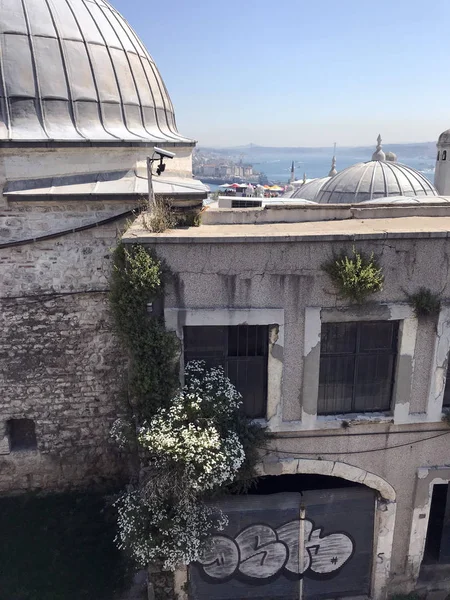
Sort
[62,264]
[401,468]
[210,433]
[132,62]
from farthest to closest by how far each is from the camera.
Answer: [132,62] → [62,264] → [401,468] → [210,433]

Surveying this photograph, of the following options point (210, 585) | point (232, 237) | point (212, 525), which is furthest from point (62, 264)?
point (210, 585)

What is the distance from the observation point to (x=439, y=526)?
35.3ft

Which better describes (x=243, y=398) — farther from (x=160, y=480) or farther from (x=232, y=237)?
(x=232, y=237)

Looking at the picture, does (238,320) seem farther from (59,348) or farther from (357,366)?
(59,348)

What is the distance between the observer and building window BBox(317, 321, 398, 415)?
8898 millimetres

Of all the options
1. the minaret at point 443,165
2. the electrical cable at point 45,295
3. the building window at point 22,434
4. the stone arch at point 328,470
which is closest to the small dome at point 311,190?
the minaret at point 443,165

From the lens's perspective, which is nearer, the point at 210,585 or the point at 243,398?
the point at 243,398

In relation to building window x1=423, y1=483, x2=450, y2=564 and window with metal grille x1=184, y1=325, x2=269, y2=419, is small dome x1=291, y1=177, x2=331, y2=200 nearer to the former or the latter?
building window x1=423, y1=483, x2=450, y2=564

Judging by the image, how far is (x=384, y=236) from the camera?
27.3ft

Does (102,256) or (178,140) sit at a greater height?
(178,140)

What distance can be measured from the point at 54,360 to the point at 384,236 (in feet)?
25.4

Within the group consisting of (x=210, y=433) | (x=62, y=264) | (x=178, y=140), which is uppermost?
(x=178, y=140)

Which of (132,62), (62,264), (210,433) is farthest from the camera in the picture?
(132,62)

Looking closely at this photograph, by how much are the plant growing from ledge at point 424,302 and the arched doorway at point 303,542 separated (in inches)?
132
